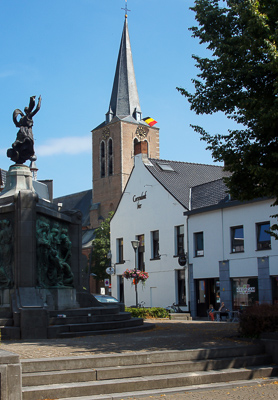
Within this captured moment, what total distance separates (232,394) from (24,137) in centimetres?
1268

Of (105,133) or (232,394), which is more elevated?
(105,133)

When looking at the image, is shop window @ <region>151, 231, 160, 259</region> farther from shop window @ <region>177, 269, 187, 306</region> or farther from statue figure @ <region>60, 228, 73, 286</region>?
statue figure @ <region>60, 228, 73, 286</region>

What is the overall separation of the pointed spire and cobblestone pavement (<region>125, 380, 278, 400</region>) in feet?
283

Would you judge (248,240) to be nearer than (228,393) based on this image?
No

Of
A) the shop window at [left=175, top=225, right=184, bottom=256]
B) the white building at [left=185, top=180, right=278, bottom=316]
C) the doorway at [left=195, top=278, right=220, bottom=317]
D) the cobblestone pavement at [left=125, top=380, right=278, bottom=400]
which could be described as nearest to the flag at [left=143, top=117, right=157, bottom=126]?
the white building at [left=185, top=180, right=278, bottom=316]

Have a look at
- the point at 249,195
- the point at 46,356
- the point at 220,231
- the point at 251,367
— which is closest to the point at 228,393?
the point at 251,367

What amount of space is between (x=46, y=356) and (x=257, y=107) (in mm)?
7330

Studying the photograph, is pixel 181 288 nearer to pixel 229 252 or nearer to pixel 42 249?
pixel 229 252

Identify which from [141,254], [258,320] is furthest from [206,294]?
[258,320]

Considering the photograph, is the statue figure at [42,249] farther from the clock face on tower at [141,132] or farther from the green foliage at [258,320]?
the clock face on tower at [141,132]

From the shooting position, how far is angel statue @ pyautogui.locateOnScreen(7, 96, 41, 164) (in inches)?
773

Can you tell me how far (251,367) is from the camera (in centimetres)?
1136

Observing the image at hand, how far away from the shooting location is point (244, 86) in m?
14.4

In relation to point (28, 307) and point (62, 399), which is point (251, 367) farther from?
point (28, 307)
